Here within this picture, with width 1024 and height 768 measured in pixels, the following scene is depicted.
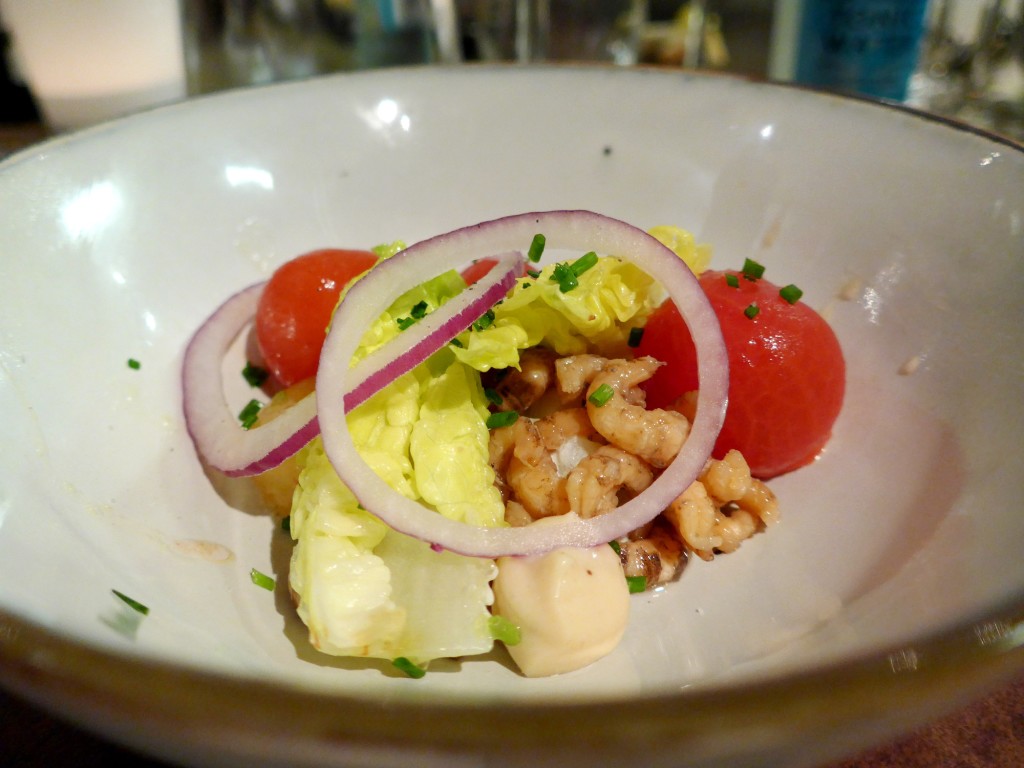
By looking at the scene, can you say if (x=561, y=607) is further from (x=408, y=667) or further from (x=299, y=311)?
(x=299, y=311)

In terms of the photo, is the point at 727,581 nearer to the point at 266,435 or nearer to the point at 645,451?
the point at 645,451

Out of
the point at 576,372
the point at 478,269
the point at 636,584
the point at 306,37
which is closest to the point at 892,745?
the point at 636,584

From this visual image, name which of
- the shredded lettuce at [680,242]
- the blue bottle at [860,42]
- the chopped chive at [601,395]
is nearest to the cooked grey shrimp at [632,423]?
the chopped chive at [601,395]

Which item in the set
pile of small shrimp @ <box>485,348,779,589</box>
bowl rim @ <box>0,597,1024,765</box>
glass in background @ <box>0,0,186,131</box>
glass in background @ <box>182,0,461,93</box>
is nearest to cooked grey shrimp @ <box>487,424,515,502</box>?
pile of small shrimp @ <box>485,348,779,589</box>

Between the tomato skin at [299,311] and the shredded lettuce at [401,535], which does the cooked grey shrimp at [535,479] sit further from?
the tomato skin at [299,311]

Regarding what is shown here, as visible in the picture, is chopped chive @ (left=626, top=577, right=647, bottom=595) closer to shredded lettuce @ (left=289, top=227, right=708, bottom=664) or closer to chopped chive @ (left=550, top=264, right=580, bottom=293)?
shredded lettuce @ (left=289, top=227, right=708, bottom=664)

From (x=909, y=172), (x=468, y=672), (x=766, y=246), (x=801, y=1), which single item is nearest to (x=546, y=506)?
(x=468, y=672)
